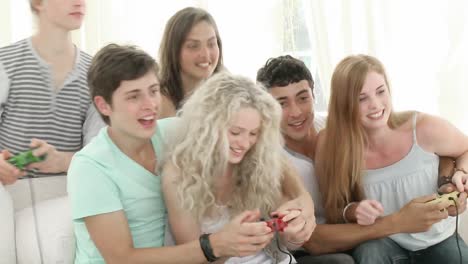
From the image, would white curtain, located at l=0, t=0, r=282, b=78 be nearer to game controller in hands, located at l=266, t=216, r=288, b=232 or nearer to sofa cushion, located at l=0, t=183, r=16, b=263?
sofa cushion, located at l=0, t=183, r=16, b=263

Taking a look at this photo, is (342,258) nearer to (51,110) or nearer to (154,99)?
(154,99)

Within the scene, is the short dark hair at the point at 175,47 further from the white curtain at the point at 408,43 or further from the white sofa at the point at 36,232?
the white curtain at the point at 408,43

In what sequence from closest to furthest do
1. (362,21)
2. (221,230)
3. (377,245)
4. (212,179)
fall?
1. (221,230)
2. (212,179)
3. (377,245)
4. (362,21)

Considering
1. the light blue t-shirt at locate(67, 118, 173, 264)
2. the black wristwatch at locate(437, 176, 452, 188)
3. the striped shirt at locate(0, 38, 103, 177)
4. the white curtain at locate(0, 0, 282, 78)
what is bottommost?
the black wristwatch at locate(437, 176, 452, 188)

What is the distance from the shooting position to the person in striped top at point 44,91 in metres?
2.06

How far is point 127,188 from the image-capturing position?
1.71 meters

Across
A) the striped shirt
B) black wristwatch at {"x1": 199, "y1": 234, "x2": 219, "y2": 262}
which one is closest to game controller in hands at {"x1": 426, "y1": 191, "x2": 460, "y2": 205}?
black wristwatch at {"x1": 199, "y1": 234, "x2": 219, "y2": 262}

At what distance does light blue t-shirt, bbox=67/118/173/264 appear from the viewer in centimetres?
165

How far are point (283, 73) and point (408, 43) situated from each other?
81 centimetres

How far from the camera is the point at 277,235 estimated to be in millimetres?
1808

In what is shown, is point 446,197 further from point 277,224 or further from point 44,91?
point 44,91

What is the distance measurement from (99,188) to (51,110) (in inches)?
20.9

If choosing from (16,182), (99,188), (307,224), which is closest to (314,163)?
(307,224)

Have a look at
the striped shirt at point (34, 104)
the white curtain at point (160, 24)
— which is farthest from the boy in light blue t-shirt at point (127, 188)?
the white curtain at point (160, 24)
